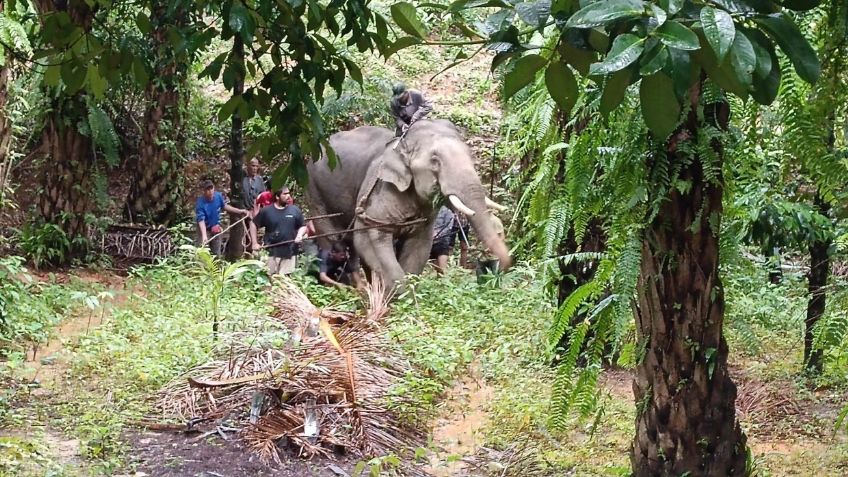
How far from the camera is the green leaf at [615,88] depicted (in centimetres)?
172

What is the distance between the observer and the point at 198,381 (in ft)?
21.7

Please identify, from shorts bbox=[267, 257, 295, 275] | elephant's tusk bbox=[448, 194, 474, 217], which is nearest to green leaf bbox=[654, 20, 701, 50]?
elephant's tusk bbox=[448, 194, 474, 217]

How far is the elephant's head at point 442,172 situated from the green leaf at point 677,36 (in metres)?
8.10

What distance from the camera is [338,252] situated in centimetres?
1191

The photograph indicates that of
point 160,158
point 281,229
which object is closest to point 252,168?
point 160,158

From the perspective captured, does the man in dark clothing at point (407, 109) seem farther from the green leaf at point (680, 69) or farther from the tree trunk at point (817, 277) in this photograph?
the green leaf at point (680, 69)

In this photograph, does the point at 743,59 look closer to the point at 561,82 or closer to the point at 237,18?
the point at 561,82

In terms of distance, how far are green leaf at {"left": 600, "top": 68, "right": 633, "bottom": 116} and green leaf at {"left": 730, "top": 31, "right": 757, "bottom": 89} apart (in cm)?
18

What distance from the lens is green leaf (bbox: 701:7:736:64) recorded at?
1547mm

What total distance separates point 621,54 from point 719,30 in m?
0.16

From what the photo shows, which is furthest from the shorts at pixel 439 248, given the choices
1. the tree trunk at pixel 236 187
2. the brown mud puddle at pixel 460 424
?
the brown mud puddle at pixel 460 424

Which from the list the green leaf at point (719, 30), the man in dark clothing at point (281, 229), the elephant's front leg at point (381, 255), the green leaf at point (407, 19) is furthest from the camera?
the man in dark clothing at point (281, 229)

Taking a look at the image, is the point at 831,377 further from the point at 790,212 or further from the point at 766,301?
the point at 766,301

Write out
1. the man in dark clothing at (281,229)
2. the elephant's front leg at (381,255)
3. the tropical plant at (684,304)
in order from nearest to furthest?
1. the tropical plant at (684,304)
2. the elephant's front leg at (381,255)
3. the man in dark clothing at (281,229)
